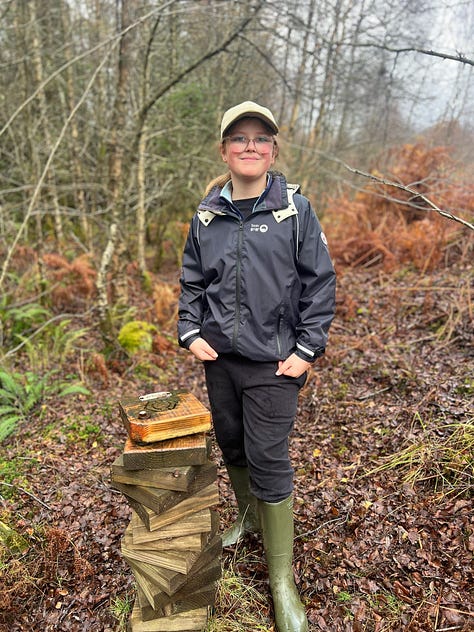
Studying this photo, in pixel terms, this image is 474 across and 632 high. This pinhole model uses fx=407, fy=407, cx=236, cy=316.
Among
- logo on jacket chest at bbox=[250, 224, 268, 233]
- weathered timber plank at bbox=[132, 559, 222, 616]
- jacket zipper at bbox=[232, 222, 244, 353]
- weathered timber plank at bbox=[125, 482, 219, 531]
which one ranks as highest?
logo on jacket chest at bbox=[250, 224, 268, 233]

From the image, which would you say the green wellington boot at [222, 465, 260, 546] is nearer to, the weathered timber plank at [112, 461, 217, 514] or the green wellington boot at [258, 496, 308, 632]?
the green wellington boot at [258, 496, 308, 632]

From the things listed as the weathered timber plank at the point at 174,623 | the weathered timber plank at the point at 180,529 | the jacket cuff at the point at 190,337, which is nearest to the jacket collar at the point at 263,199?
the jacket cuff at the point at 190,337

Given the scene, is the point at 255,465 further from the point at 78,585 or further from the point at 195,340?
the point at 78,585

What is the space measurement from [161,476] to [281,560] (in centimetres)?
93

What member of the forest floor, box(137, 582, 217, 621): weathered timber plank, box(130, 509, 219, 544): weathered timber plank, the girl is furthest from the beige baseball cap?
the forest floor

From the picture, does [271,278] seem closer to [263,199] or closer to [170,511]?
[263,199]

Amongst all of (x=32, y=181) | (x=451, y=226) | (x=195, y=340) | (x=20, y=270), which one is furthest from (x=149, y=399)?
(x=20, y=270)

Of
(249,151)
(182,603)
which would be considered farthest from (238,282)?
(182,603)

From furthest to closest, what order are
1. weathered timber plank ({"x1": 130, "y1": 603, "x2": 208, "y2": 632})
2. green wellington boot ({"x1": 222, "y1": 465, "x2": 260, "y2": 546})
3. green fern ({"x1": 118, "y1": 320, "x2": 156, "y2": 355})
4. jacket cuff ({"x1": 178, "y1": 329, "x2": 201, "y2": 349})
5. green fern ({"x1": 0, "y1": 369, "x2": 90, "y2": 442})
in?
green fern ({"x1": 118, "y1": 320, "x2": 156, "y2": 355}) → green fern ({"x1": 0, "y1": 369, "x2": 90, "y2": 442}) → green wellington boot ({"x1": 222, "y1": 465, "x2": 260, "y2": 546}) → jacket cuff ({"x1": 178, "y1": 329, "x2": 201, "y2": 349}) → weathered timber plank ({"x1": 130, "y1": 603, "x2": 208, "y2": 632})

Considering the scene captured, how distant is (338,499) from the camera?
2961mm

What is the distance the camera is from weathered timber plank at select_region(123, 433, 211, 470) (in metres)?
1.92

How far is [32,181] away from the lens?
645 centimetres

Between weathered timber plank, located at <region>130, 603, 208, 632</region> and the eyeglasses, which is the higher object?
the eyeglasses

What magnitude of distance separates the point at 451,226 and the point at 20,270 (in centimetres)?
791
